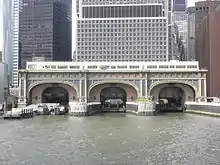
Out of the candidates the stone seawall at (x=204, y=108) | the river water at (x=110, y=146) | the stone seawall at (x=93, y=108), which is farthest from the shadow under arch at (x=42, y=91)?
the river water at (x=110, y=146)

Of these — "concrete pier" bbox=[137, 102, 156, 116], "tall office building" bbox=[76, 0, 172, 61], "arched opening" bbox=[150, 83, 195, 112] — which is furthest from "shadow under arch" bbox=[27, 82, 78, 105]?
"tall office building" bbox=[76, 0, 172, 61]

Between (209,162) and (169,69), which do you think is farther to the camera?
(169,69)

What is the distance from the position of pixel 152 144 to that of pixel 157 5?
15601 centimetres

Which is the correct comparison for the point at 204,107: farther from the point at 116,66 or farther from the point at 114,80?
the point at 116,66

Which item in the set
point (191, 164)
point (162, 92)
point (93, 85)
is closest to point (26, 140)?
point (191, 164)

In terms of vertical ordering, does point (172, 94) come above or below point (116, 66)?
below

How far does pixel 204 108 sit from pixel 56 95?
4575 centimetres

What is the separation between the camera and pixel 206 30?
14575 cm

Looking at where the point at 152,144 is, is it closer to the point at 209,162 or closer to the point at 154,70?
the point at 209,162

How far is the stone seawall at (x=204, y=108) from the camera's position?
9469 cm

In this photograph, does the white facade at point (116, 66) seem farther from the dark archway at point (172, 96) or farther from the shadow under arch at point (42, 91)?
the dark archway at point (172, 96)

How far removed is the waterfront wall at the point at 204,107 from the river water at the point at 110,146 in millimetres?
28734

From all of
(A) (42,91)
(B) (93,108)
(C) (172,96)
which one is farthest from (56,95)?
(C) (172,96)

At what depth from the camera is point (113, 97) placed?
13425cm
